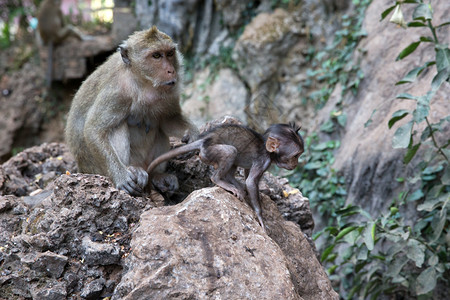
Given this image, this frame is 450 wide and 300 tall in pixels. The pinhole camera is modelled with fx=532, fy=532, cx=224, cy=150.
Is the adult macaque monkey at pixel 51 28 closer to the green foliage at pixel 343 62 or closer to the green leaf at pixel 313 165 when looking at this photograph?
the green foliage at pixel 343 62

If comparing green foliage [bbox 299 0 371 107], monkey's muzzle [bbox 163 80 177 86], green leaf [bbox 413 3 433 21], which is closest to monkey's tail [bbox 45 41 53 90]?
green foliage [bbox 299 0 371 107]

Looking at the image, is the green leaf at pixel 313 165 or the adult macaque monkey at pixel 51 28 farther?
the adult macaque monkey at pixel 51 28

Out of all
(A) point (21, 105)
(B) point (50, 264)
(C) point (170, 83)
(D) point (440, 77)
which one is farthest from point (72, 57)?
(B) point (50, 264)

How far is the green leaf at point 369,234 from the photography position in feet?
15.9

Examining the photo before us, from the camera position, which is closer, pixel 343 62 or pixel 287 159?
pixel 287 159

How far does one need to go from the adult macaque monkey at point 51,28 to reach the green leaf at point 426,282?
38.7 ft

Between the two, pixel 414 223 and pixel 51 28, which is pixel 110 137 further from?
pixel 51 28

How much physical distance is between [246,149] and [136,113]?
1.16m

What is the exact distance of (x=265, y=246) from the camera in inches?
127

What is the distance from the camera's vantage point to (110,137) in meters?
4.70

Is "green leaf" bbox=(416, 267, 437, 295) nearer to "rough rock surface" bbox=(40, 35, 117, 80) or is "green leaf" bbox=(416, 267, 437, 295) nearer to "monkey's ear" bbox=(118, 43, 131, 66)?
"monkey's ear" bbox=(118, 43, 131, 66)

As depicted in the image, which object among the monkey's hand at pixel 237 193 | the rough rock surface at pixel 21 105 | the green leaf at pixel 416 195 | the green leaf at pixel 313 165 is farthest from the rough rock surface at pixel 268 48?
the rough rock surface at pixel 21 105

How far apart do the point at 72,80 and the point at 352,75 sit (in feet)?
30.7

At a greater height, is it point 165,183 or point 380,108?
point 380,108
